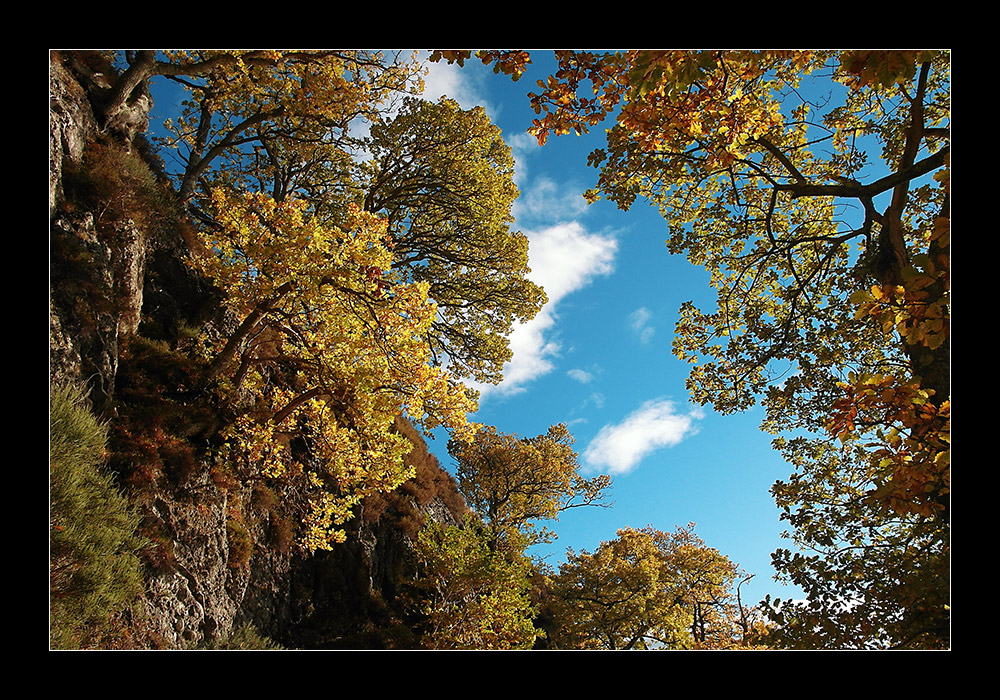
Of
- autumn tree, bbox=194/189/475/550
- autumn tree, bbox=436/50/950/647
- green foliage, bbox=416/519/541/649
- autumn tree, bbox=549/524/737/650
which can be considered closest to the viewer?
autumn tree, bbox=436/50/950/647

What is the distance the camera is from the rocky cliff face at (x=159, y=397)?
6.61m

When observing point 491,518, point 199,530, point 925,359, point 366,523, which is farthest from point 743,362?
point 491,518

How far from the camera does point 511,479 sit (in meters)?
20.3

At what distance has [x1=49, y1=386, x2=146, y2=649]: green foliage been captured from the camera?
4.28 m

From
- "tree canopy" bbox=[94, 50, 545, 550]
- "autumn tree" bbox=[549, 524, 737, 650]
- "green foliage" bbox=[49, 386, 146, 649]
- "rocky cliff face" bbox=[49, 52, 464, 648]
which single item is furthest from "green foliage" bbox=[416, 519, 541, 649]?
"green foliage" bbox=[49, 386, 146, 649]

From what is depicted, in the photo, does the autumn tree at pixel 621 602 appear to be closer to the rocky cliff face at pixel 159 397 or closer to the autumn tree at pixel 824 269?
the rocky cliff face at pixel 159 397

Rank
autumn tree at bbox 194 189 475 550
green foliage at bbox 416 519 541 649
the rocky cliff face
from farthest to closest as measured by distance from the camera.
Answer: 1. green foliage at bbox 416 519 541 649
2. autumn tree at bbox 194 189 475 550
3. the rocky cliff face

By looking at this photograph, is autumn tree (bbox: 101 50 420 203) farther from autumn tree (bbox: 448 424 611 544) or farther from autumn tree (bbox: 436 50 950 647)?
autumn tree (bbox: 448 424 611 544)

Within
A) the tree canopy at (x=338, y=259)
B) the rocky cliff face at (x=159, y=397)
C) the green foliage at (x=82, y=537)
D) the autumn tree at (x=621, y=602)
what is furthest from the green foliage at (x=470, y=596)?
the green foliage at (x=82, y=537)

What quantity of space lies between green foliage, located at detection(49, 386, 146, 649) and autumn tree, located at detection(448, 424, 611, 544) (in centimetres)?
1485

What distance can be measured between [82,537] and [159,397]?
12.9 feet
